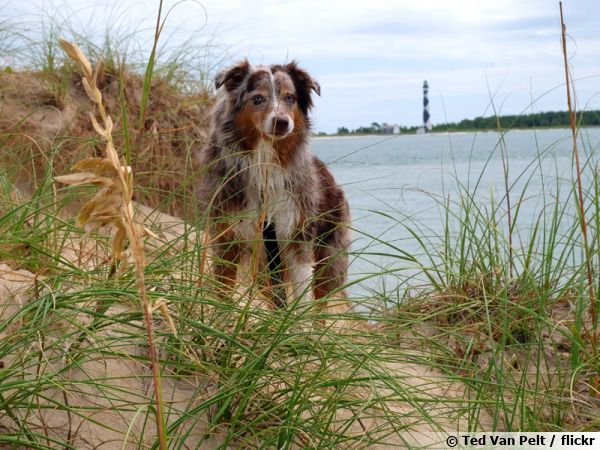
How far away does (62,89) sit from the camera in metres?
6.69

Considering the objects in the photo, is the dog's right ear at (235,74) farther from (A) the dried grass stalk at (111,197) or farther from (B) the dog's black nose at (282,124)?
(A) the dried grass stalk at (111,197)

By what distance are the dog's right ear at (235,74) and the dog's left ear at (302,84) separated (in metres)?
0.24

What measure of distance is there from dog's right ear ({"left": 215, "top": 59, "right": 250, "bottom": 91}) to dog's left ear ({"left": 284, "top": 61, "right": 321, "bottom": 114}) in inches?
9.4

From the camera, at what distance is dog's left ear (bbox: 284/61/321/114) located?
170 inches

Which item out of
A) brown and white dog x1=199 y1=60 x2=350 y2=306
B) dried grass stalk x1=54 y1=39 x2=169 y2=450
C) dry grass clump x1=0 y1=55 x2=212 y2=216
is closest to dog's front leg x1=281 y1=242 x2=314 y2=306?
brown and white dog x1=199 y1=60 x2=350 y2=306

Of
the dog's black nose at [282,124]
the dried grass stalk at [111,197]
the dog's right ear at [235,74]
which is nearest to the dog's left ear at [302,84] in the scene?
the dog's right ear at [235,74]

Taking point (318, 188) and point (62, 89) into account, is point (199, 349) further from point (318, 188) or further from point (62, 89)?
point (62, 89)

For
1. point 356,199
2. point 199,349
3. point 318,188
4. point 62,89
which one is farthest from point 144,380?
point 62,89

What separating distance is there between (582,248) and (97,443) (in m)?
2.05

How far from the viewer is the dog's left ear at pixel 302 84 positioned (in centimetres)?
433

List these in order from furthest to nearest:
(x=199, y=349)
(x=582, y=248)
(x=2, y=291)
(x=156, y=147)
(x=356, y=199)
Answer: (x=156, y=147) < (x=356, y=199) < (x=582, y=248) < (x=2, y=291) < (x=199, y=349)

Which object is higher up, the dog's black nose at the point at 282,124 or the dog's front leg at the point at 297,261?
the dog's black nose at the point at 282,124

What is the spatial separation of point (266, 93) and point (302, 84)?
330 millimetres

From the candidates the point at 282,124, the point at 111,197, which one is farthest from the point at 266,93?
the point at 111,197
